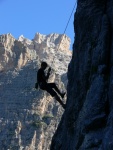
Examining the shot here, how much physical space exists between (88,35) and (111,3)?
1.39 m

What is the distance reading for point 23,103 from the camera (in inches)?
3836

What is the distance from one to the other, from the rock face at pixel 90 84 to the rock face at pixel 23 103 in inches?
2513

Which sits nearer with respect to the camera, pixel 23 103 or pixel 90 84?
pixel 90 84

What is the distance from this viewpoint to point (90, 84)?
55.9 ft

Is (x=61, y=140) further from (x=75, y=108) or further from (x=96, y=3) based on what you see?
(x=96, y=3)

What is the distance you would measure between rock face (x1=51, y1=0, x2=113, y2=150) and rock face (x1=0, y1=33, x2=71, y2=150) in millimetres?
63828

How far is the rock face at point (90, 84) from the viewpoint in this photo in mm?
15094

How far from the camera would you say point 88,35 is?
18219 millimetres

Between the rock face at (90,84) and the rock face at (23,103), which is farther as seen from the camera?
the rock face at (23,103)

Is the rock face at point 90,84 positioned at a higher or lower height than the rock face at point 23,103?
lower

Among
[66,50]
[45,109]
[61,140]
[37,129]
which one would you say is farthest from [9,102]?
[61,140]

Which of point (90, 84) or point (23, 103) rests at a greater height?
point (23, 103)

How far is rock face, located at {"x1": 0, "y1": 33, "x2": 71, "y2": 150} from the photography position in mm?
85188

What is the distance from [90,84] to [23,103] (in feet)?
265
